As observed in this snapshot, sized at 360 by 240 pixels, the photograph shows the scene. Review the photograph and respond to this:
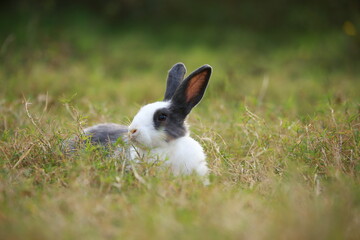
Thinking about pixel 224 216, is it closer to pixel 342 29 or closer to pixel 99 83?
pixel 99 83

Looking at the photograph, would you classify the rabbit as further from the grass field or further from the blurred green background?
the blurred green background

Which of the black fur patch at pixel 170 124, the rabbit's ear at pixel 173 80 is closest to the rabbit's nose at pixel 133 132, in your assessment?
the black fur patch at pixel 170 124

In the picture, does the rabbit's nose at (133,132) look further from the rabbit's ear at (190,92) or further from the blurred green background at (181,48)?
the blurred green background at (181,48)

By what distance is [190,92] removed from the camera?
3.61 metres

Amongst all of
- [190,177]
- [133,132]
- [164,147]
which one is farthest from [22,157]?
[190,177]

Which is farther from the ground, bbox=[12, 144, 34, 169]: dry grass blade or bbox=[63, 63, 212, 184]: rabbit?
bbox=[63, 63, 212, 184]: rabbit

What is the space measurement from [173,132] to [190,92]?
15.8 inches

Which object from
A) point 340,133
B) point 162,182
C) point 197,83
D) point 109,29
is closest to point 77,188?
point 162,182

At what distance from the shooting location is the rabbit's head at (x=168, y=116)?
333 centimetres

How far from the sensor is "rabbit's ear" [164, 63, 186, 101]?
3854 millimetres

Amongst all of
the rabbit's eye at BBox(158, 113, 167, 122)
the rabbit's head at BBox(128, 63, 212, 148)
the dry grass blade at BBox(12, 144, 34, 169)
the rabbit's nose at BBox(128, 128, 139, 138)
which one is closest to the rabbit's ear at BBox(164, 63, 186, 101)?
the rabbit's head at BBox(128, 63, 212, 148)

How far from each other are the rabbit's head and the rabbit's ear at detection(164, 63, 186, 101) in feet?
0.22

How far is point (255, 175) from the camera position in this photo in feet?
11.1

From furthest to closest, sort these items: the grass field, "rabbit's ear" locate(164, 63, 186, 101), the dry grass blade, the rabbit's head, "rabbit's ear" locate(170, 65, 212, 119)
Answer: "rabbit's ear" locate(164, 63, 186, 101)
"rabbit's ear" locate(170, 65, 212, 119)
the rabbit's head
the dry grass blade
the grass field
